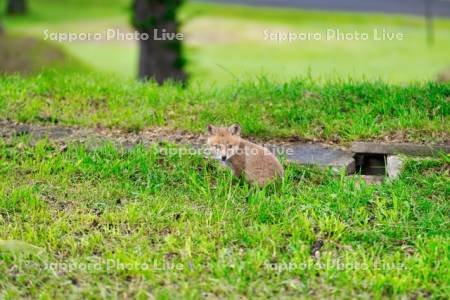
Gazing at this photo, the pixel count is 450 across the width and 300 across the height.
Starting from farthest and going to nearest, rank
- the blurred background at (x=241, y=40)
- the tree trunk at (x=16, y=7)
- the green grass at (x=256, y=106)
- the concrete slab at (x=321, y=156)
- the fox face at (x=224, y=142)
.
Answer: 1. the tree trunk at (x=16, y=7)
2. the blurred background at (x=241, y=40)
3. the green grass at (x=256, y=106)
4. the concrete slab at (x=321, y=156)
5. the fox face at (x=224, y=142)

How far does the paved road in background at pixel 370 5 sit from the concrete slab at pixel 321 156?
62.7 feet

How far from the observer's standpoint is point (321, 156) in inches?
314

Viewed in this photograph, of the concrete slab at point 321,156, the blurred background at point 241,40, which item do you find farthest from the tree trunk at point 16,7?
the concrete slab at point 321,156

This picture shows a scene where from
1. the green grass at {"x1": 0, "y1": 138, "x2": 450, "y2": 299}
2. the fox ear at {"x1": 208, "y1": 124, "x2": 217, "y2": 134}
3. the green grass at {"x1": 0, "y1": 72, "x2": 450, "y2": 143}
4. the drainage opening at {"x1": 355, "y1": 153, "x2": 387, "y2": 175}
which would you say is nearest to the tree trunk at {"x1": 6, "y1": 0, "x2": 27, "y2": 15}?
the green grass at {"x1": 0, "y1": 72, "x2": 450, "y2": 143}

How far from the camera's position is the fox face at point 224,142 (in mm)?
7070

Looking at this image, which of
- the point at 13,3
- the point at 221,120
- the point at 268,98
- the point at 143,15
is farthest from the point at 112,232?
the point at 13,3

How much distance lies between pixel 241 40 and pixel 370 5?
6031 millimetres

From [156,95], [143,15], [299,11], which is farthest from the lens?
[299,11]

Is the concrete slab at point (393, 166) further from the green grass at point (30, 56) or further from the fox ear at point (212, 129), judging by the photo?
the green grass at point (30, 56)

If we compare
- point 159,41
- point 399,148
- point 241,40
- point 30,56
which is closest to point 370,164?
point 399,148

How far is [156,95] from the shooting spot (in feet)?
30.9

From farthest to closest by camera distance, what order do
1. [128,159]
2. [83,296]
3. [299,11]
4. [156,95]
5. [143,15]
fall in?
[299,11] < [143,15] < [156,95] < [128,159] < [83,296]

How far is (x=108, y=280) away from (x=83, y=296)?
0.24 meters

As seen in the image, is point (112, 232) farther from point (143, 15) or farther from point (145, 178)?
point (143, 15)
